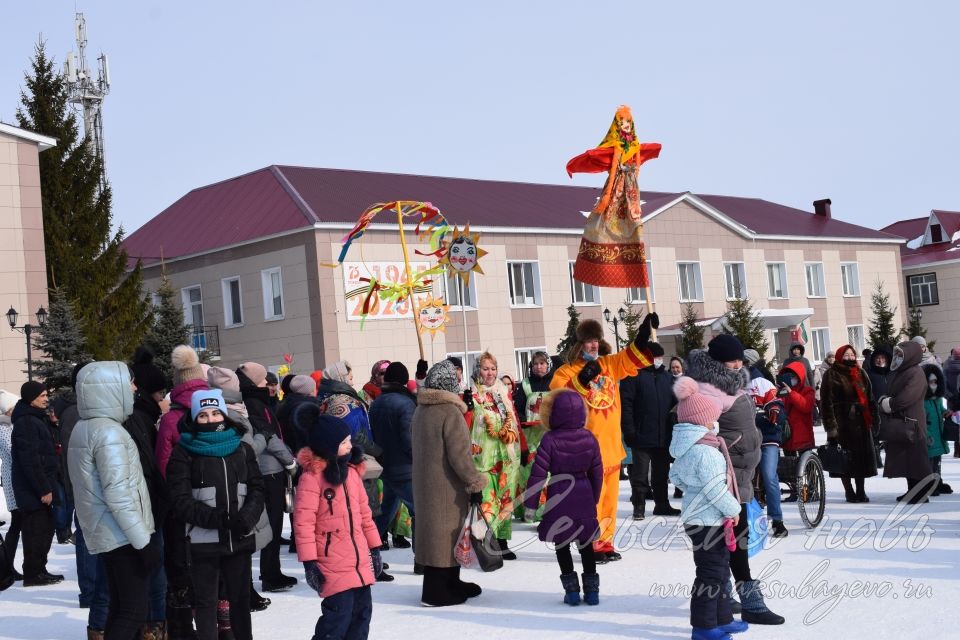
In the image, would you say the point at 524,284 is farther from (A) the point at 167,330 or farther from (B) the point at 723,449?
(B) the point at 723,449

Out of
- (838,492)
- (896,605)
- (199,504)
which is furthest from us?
(838,492)

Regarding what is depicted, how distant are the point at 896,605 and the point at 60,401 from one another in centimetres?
769

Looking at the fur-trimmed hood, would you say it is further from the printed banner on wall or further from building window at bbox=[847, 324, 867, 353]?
building window at bbox=[847, 324, 867, 353]

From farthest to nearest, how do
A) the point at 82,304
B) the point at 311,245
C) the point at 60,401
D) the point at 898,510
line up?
1. the point at 82,304
2. the point at 311,245
3. the point at 898,510
4. the point at 60,401

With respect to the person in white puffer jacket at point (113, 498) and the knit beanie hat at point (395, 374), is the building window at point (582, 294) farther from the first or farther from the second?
the person in white puffer jacket at point (113, 498)

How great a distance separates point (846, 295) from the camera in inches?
1886

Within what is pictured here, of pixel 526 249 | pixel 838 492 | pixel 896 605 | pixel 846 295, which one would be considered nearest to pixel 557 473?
pixel 896 605

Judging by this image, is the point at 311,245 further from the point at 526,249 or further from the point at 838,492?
the point at 838,492

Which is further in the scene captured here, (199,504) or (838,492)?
(838,492)

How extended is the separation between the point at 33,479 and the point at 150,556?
418 cm

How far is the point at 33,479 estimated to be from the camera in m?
9.98

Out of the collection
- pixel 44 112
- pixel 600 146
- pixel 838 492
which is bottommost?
pixel 838 492

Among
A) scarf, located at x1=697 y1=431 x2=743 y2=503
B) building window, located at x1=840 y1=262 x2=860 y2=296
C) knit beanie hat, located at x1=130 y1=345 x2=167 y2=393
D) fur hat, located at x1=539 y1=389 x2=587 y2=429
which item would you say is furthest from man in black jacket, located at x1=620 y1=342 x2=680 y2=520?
building window, located at x1=840 y1=262 x2=860 y2=296

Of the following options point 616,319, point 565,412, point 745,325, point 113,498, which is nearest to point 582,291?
point 616,319
